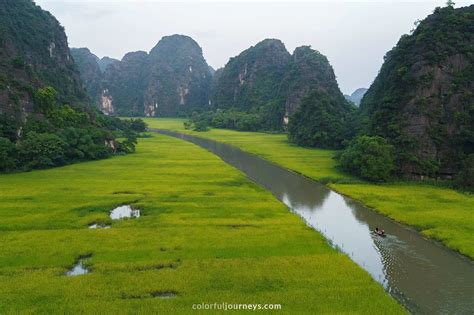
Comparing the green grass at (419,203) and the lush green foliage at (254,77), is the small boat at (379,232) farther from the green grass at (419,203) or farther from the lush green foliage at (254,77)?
the lush green foliage at (254,77)

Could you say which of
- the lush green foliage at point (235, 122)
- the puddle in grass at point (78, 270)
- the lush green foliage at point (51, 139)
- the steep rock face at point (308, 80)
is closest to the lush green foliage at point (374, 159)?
the puddle in grass at point (78, 270)

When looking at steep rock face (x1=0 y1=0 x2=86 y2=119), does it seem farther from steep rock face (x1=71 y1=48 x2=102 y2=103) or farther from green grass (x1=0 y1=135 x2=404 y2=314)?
steep rock face (x1=71 y1=48 x2=102 y2=103)

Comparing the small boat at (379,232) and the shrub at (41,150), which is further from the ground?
the shrub at (41,150)

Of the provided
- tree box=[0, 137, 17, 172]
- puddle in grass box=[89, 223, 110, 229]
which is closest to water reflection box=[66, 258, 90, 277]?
puddle in grass box=[89, 223, 110, 229]

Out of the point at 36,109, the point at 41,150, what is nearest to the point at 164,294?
the point at 41,150

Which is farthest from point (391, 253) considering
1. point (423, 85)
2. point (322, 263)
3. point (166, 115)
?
point (166, 115)

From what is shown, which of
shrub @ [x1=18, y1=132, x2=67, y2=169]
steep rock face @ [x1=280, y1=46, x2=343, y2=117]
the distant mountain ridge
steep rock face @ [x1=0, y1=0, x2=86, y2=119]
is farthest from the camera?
the distant mountain ridge

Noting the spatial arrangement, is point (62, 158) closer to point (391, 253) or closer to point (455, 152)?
point (391, 253)
